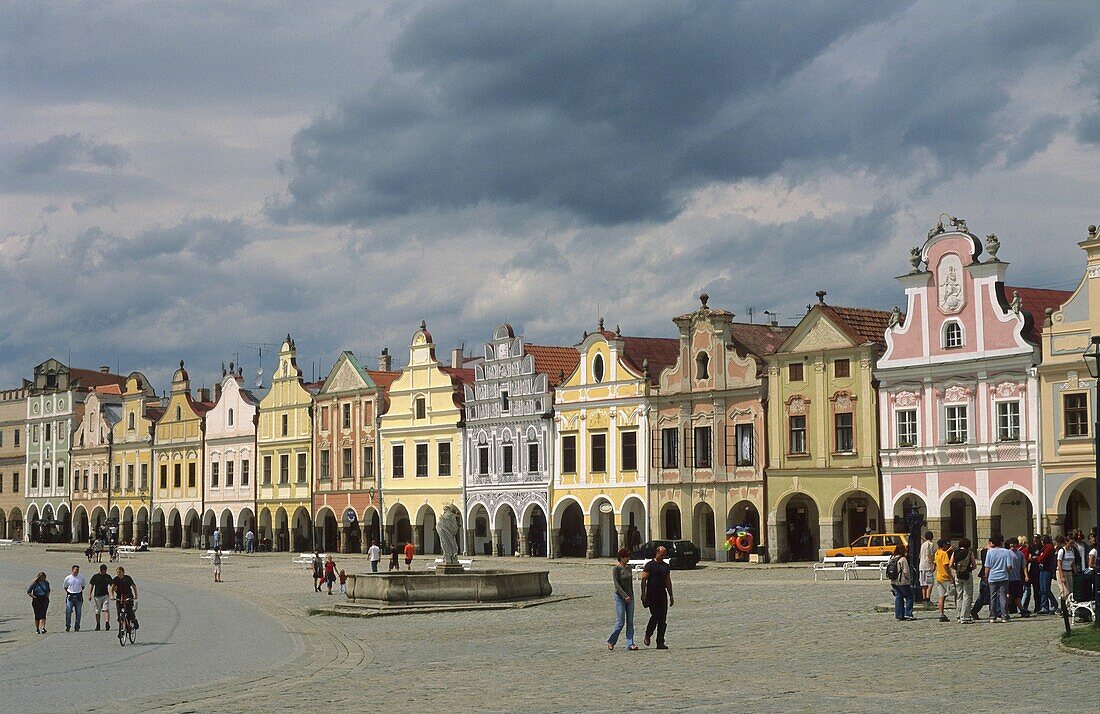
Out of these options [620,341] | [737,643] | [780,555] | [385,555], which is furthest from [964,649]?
[385,555]

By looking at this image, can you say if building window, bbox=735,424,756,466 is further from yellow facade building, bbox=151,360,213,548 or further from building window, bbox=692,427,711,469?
yellow facade building, bbox=151,360,213,548

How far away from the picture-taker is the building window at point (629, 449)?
6850 cm

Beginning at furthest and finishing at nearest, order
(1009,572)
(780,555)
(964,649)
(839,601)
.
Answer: (780,555), (839,601), (1009,572), (964,649)

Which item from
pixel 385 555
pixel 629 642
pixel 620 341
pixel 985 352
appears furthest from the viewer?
pixel 385 555

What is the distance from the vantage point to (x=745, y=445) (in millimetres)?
63625

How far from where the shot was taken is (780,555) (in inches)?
2406

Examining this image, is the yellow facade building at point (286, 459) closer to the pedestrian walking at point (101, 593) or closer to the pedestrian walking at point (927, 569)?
the pedestrian walking at point (101, 593)

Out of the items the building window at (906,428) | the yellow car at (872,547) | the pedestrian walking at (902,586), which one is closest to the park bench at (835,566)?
the yellow car at (872,547)

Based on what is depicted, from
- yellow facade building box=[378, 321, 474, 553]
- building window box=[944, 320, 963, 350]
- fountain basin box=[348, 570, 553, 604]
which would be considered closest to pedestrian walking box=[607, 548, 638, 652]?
fountain basin box=[348, 570, 553, 604]

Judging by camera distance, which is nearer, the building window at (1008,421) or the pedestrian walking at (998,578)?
the pedestrian walking at (998,578)

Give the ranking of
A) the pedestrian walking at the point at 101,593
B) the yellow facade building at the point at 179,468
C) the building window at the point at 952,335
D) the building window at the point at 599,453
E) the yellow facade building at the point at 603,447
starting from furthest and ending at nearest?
the yellow facade building at the point at 179,468 < the building window at the point at 599,453 < the yellow facade building at the point at 603,447 < the building window at the point at 952,335 < the pedestrian walking at the point at 101,593

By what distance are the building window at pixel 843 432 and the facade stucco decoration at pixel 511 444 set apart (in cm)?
1729

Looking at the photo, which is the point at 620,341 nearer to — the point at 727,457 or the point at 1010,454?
the point at 727,457

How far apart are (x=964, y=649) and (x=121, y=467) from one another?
9310 cm
